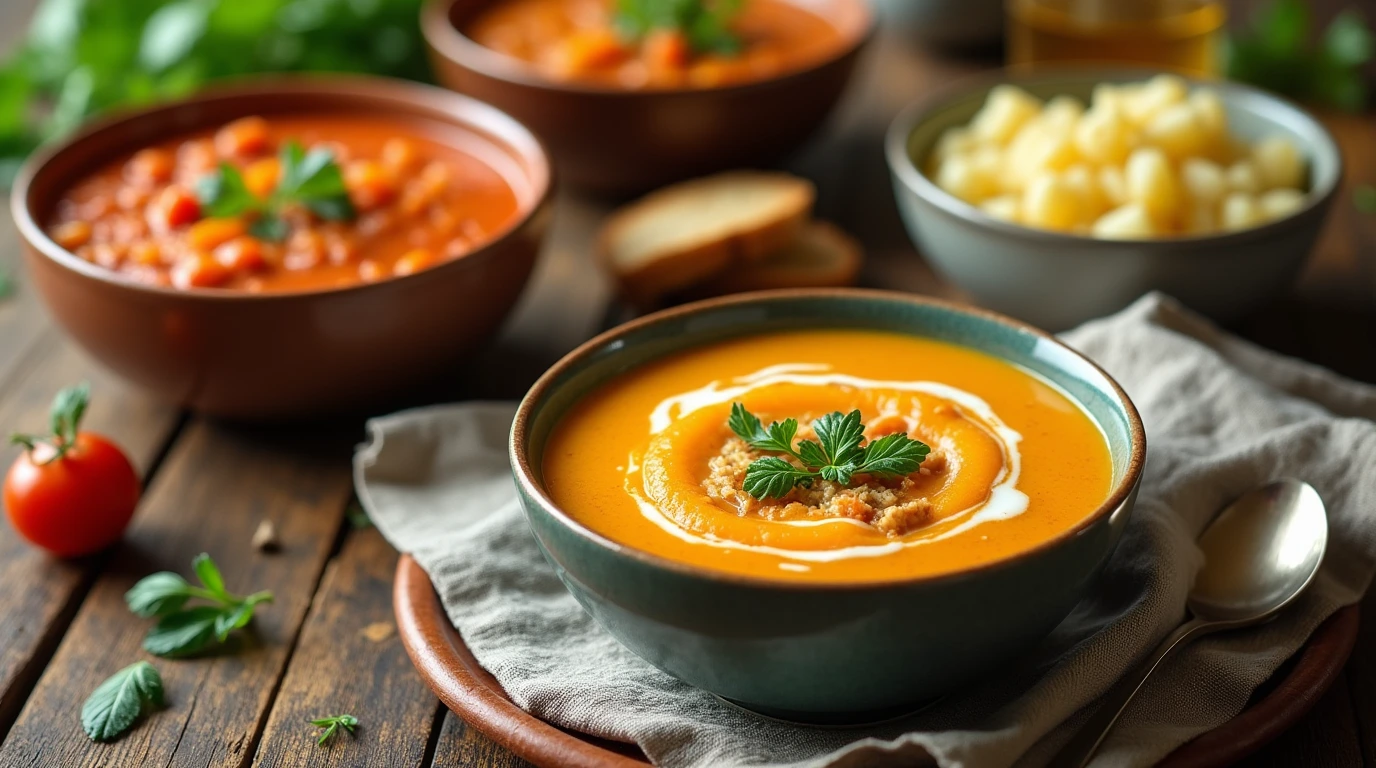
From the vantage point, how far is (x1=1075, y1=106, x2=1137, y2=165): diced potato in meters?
2.95

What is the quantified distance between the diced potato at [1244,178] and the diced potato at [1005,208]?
17.1 inches

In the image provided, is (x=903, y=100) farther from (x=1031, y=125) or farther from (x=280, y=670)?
(x=280, y=670)

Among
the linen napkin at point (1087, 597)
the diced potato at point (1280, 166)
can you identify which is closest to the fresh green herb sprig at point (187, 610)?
the linen napkin at point (1087, 597)

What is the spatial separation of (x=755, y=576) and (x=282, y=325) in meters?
1.35

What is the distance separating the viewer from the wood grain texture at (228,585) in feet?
6.68

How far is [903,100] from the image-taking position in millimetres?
4355

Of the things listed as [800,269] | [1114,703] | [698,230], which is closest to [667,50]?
[698,230]

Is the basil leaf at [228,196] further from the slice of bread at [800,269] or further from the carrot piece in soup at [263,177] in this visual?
the slice of bread at [800,269]

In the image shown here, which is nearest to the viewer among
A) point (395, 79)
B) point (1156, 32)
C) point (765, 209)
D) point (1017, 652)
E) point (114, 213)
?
point (1017, 652)

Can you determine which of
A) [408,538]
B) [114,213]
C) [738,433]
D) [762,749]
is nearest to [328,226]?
[114,213]

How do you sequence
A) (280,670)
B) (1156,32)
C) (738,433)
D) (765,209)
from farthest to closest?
(1156,32) → (765,209) → (280,670) → (738,433)

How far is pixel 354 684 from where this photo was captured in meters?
2.14

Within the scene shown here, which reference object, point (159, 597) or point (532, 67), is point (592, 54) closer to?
point (532, 67)

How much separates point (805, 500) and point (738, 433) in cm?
14
